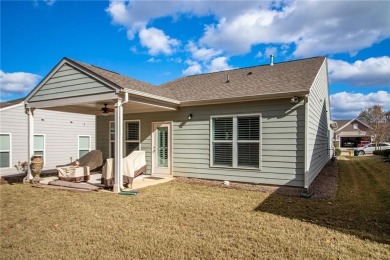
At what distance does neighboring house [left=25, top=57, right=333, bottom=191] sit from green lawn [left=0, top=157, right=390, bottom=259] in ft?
4.41

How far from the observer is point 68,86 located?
7973 mm

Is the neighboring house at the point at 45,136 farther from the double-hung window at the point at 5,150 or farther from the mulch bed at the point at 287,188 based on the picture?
the mulch bed at the point at 287,188

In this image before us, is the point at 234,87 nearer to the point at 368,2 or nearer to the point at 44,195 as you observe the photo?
the point at 368,2

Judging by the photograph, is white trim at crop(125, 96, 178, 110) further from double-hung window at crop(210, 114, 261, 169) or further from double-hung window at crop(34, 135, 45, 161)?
double-hung window at crop(34, 135, 45, 161)

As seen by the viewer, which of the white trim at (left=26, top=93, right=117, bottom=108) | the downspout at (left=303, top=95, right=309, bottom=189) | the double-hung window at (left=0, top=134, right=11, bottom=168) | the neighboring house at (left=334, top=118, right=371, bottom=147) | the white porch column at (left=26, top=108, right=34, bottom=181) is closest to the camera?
the downspout at (left=303, top=95, right=309, bottom=189)

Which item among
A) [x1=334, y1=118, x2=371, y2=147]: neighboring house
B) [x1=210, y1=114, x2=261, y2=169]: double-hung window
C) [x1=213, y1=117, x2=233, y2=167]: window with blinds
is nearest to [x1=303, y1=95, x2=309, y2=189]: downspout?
[x1=210, y1=114, x2=261, y2=169]: double-hung window

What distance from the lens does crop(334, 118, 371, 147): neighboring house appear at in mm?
40328

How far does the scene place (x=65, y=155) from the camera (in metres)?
13.4

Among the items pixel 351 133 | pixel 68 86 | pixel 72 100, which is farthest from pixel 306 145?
pixel 351 133

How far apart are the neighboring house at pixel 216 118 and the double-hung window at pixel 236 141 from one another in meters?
0.03

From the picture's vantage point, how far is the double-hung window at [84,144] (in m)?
14.2

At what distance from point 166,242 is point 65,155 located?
1229 centimetres

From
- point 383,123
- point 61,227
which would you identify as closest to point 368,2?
point 61,227

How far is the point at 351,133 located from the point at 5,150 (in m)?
47.8
